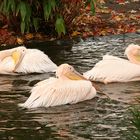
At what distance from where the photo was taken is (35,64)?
11.4 m

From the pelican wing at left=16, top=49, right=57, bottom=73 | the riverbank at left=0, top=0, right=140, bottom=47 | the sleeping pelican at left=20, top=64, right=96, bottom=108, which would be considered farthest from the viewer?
the riverbank at left=0, top=0, right=140, bottom=47

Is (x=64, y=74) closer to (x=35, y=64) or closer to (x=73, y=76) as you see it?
(x=73, y=76)

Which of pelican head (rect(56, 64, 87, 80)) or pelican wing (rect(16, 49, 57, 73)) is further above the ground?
pelican head (rect(56, 64, 87, 80))

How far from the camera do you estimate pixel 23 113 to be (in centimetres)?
861

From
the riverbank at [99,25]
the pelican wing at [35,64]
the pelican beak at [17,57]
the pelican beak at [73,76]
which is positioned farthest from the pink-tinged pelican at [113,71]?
the riverbank at [99,25]

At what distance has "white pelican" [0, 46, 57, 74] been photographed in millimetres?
11259

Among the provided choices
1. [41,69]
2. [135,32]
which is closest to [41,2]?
[135,32]

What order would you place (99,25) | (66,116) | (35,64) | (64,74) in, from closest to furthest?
(66,116)
(64,74)
(35,64)
(99,25)

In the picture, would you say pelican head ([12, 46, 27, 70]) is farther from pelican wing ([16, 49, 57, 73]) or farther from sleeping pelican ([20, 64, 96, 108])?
sleeping pelican ([20, 64, 96, 108])

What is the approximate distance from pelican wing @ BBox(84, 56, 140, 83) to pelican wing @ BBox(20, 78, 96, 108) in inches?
41.5

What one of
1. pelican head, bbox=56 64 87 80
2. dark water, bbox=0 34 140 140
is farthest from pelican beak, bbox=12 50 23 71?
pelican head, bbox=56 64 87 80

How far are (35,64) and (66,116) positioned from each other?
3075 millimetres

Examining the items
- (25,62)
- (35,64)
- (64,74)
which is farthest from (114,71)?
(25,62)

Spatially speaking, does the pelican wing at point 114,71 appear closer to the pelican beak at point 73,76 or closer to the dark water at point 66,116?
the dark water at point 66,116
